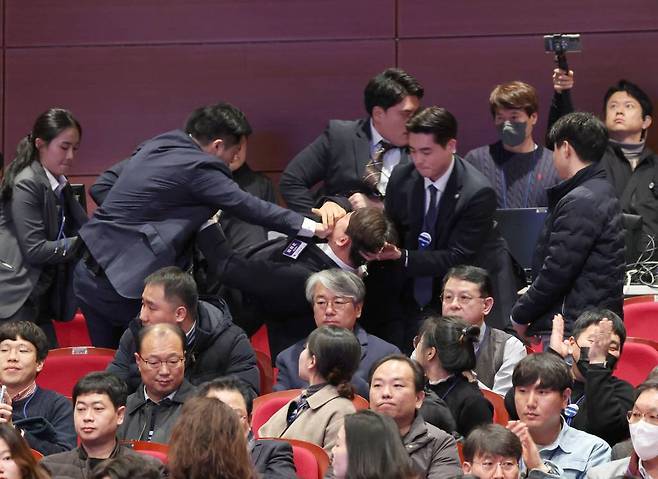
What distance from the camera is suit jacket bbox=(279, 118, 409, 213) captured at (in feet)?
20.0

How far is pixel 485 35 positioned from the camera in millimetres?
6961

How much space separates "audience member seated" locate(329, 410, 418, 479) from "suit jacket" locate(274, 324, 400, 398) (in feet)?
4.76

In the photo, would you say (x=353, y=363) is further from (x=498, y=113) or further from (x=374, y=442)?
(x=498, y=113)

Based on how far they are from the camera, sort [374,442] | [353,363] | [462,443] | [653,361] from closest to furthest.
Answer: [374,442]
[462,443]
[353,363]
[653,361]

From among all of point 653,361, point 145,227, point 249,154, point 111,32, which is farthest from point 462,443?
point 111,32

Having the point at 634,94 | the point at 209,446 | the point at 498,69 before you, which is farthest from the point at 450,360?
the point at 498,69

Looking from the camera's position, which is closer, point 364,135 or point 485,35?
point 364,135

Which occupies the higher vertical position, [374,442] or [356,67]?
[356,67]

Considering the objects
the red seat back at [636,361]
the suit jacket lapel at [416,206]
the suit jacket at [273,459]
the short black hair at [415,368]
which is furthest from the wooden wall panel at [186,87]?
the suit jacket at [273,459]

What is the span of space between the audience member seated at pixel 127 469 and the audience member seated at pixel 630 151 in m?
3.12

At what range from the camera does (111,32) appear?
7.13m

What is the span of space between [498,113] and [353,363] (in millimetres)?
2056

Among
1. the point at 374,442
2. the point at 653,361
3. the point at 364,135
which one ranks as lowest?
the point at 653,361

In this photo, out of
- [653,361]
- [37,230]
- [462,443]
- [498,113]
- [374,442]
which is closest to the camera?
[374,442]
